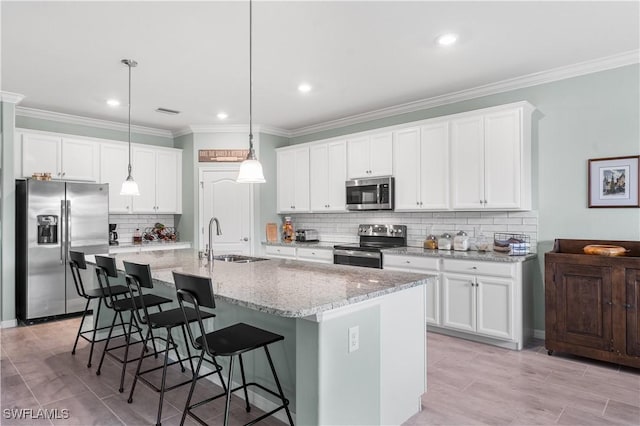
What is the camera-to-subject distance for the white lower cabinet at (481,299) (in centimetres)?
361

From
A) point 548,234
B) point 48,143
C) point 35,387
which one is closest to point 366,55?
point 548,234

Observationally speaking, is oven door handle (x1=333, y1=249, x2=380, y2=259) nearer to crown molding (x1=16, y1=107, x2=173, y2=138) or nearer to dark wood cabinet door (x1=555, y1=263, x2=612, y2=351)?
dark wood cabinet door (x1=555, y1=263, x2=612, y2=351)

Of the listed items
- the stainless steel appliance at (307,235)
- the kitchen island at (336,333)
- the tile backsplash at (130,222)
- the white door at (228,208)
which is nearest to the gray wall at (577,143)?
the kitchen island at (336,333)

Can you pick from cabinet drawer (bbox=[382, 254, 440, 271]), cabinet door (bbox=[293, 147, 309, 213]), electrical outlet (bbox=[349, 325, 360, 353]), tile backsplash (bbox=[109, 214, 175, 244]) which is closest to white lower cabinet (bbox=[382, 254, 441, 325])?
cabinet drawer (bbox=[382, 254, 440, 271])

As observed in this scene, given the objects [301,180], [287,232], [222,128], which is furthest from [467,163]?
[222,128]

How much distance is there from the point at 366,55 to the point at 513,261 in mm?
2212

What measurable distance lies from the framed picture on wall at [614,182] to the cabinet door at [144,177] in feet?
17.9

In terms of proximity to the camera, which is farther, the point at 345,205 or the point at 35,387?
the point at 345,205

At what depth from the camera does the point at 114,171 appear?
219 inches

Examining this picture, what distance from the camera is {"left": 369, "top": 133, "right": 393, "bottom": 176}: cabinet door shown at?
4832 millimetres

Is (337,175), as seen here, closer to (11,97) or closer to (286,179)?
(286,179)

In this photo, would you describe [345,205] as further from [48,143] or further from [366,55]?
[48,143]

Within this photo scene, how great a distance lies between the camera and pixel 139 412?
254cm

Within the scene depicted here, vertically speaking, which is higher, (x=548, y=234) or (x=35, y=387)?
(x=548, y=234)
